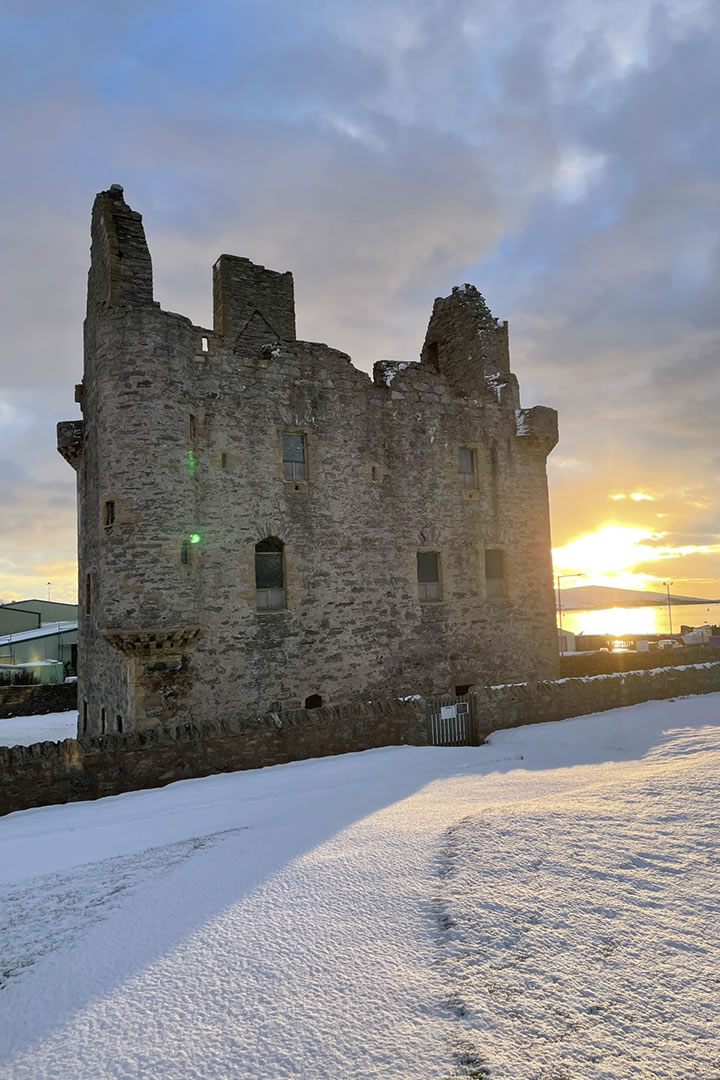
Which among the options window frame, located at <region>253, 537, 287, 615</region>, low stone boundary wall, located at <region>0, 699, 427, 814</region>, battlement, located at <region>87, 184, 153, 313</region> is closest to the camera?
low stone boundary wall, located at <region>0, 699, 427, 814</region>

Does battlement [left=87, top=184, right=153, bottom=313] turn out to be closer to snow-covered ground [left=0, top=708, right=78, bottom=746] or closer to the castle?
the castle

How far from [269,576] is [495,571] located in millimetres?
7389

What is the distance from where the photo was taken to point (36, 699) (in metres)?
25.4

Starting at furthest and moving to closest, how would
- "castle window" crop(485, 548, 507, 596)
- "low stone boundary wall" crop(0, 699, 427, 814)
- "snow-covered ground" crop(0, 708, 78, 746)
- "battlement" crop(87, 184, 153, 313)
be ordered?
"snow-covered ground" crop(0, 708, 78, 746)
"castle window" crop(485, 548, 507, 596)
"battlement" crop(87, 184, 153, 313)
"low stone boundary wall" crop(0, 699, 427, 814)

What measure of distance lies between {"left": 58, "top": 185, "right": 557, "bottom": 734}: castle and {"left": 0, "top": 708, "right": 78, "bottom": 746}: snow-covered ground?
236cm

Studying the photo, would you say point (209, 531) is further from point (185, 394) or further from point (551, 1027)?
point (551, 1027)

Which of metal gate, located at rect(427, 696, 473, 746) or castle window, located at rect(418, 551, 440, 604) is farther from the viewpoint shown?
castle window, located at rect(418, 551, 440, 604)

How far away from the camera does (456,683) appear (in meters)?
17.9

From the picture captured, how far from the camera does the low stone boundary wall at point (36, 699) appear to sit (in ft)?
81.0

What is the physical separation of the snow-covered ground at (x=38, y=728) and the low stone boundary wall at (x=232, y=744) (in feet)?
35.3

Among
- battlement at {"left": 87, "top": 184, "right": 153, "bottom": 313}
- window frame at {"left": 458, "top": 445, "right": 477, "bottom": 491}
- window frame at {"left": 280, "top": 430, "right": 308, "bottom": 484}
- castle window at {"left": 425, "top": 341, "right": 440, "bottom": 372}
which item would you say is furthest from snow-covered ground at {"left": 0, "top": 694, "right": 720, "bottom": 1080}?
castle window at {"left": 425, "top": 341, "right": 440, "bottom": 372}

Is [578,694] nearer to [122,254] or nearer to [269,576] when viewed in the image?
[269,576]

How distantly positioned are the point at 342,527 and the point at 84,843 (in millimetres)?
10539

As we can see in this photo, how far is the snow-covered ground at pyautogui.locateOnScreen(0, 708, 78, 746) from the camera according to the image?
19969mm
